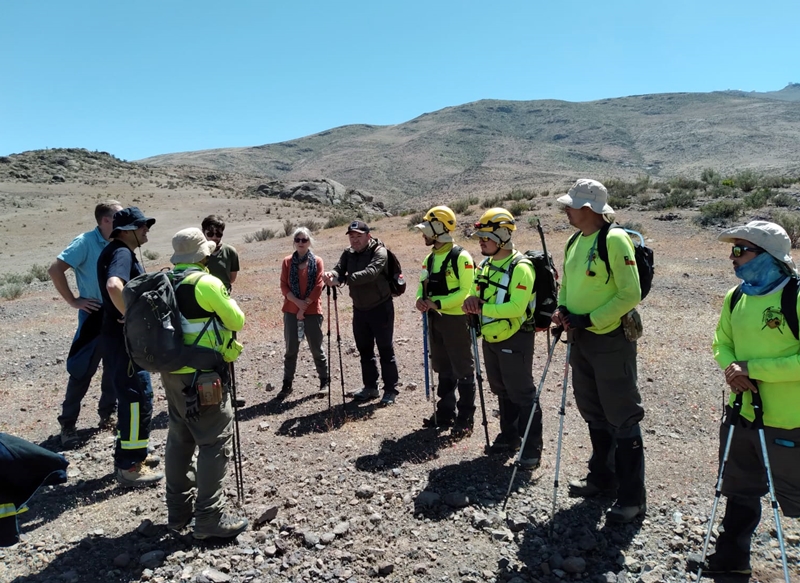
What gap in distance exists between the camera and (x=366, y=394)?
668 centimetres

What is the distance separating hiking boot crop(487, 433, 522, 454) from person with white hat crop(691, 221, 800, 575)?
184cm

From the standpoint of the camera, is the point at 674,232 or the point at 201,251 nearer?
the point at 201,251

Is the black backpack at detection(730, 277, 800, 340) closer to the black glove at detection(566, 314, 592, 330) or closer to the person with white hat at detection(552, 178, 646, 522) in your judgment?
the person with white hat at detection(552, 178, 646, 522)

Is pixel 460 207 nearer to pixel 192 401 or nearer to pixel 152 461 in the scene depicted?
pixel 152 461

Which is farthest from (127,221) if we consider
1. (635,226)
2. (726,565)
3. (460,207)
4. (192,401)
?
(460,207)

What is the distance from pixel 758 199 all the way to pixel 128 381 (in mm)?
21622

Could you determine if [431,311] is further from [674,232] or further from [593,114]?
[593,114]

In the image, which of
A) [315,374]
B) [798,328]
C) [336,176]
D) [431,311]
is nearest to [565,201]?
[798,328]

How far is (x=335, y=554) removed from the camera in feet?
11.9

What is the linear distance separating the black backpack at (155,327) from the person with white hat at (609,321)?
2.52m

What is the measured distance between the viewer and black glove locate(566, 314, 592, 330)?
377cm

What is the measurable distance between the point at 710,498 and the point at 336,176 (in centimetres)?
8024

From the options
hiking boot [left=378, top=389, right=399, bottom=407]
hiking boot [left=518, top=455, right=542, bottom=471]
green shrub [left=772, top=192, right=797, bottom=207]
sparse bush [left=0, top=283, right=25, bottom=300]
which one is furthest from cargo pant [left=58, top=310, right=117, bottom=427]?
green shrub [left=772, top=192, right=797, bottom=207]

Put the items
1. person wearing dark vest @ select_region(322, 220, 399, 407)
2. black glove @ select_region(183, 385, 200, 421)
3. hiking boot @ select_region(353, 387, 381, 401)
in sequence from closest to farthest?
black glove @ select_region(183, 385, 200, 421), person wearing dark vest @ select_region(322, 220, 399, 407), hiking boot @ select_region(353, 387, 381, 401)
